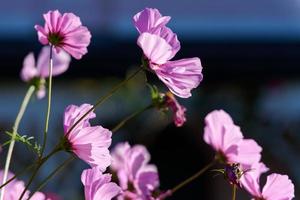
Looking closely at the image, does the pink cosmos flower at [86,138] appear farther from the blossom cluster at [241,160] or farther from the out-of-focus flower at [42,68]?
→ the out-of-focus flower at [42,68]

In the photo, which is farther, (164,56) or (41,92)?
(41,92)

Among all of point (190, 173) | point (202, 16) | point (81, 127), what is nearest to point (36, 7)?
point (202, 16)

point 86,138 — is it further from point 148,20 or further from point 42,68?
point 42,68

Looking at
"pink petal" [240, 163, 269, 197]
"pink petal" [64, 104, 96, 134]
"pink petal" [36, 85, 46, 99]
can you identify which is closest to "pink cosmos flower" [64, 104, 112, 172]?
"pink petal" [64, 104, 96, 134]

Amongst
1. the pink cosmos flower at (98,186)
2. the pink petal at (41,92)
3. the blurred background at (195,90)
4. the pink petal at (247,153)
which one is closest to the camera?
the pink cosmos flower at (98,186)

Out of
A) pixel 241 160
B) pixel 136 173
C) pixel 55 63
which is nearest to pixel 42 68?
pixel 55 63

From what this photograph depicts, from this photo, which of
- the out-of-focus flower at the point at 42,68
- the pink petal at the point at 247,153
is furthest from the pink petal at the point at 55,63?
the pink petal at the point at 247,153

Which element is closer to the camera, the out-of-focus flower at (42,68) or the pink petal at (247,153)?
the pink petal at (247,153)

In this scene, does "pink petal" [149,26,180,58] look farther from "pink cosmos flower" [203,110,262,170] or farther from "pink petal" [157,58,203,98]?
"pink cosmos flower" [203,110,262,170]
